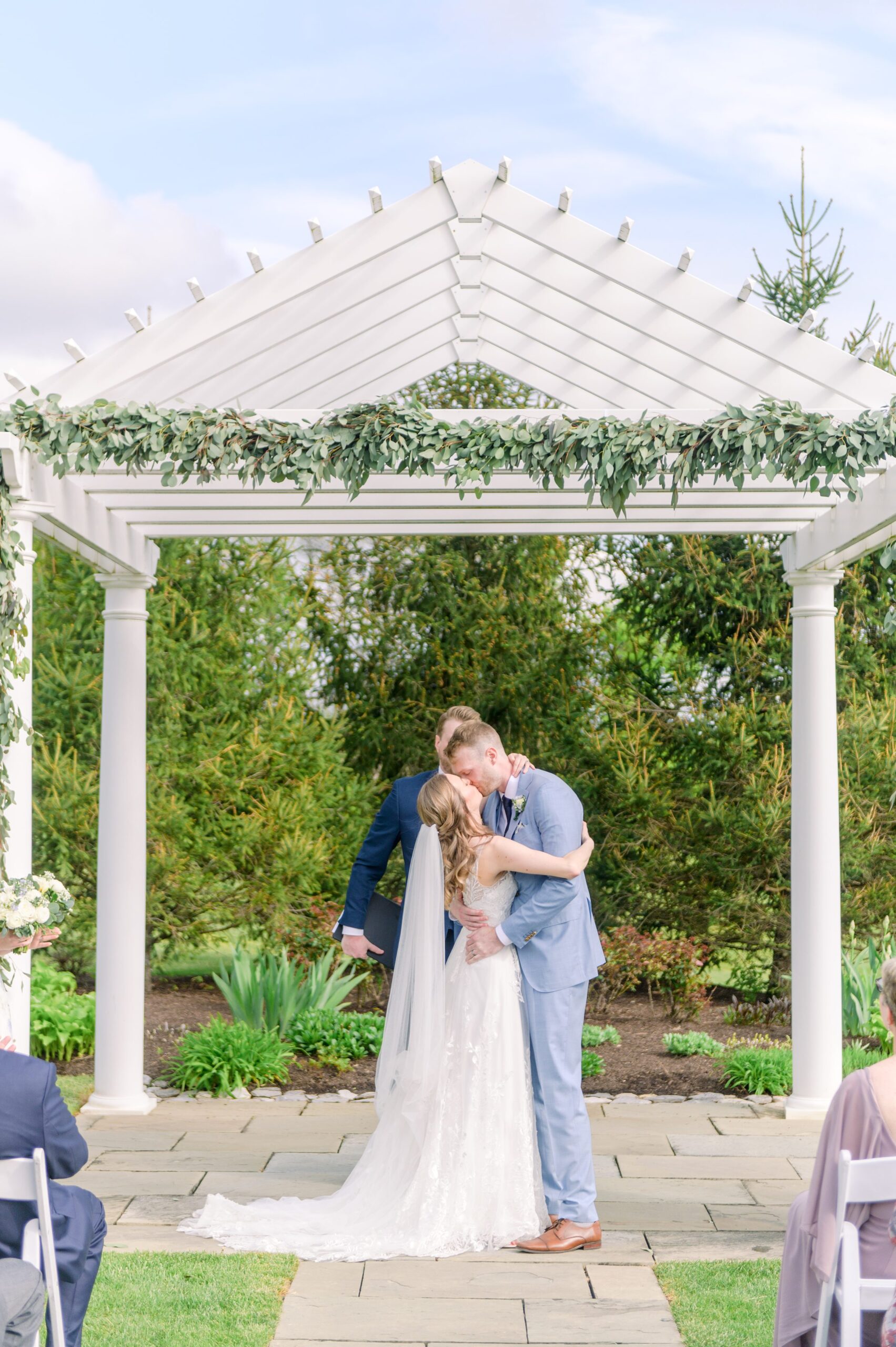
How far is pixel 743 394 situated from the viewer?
5688mm

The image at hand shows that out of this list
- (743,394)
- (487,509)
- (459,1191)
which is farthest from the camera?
(487,509)

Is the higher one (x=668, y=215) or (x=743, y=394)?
(x=668, y=215)

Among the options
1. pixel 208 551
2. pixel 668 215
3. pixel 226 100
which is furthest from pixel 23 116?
pixel 208 551

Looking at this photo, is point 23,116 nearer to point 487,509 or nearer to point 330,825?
point 330,825

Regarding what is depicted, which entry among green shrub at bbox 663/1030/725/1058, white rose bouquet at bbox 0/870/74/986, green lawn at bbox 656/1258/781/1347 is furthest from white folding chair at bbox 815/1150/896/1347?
green shrub at bbox 663/1030/725/1058

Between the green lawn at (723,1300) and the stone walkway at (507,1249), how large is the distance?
2.7 inches

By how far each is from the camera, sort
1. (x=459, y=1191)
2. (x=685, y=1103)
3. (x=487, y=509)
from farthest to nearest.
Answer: (x=685, y=1103) < (x=487, y=509) < (x=459, y=1191)

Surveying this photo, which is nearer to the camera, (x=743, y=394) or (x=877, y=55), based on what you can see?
(x=743, y=394)

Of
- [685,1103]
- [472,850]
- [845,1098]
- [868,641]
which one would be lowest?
[685,1103]

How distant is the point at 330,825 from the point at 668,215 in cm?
2127

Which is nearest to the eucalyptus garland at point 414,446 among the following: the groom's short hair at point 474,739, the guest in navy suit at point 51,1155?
the groom's short hair at point 474,739

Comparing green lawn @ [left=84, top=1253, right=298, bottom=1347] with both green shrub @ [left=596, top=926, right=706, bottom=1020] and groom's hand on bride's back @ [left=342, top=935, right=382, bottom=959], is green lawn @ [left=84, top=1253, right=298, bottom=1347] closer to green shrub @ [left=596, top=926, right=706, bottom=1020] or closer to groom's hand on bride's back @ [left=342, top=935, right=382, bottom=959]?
groom's hand on bride's back @ [left=342, top=935, right=382, bottom=959]

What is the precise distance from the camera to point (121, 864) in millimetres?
6996

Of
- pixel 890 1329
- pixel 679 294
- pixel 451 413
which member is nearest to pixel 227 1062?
pixel 451 413
